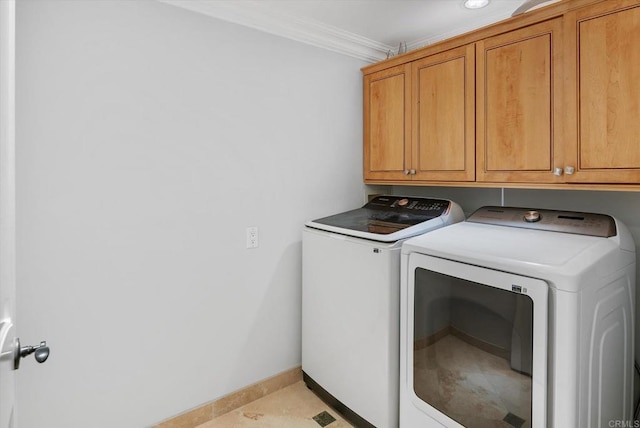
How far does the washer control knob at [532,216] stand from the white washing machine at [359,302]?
37 cm

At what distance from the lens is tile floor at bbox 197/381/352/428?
1.99 metres

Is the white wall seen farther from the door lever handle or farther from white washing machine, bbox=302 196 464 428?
the door lever handle

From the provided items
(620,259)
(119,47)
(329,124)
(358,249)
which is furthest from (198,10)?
(620,259)

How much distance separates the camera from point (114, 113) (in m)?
1.68

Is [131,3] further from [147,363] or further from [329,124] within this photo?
[147,363]

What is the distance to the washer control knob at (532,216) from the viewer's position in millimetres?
1721

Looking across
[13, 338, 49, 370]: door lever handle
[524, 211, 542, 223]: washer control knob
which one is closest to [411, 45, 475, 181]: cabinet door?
[524, 211, 542, 223]: washer control knob

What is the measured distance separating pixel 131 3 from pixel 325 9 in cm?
98

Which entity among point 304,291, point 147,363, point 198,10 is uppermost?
point 198,10

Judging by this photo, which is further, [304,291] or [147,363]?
[304,291]

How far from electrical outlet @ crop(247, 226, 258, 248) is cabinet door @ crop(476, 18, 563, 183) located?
4.22 feet

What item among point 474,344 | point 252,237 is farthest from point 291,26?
point 474,344

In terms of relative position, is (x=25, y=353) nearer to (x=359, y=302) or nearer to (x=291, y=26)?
(x=359, y=302)
